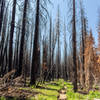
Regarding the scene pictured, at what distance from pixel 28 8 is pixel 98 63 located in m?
17.3

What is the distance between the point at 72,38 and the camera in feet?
28.2

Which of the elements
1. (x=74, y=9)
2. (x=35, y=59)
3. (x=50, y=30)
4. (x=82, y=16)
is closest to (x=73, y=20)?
(x=74, y=9)

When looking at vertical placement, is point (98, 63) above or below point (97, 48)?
below

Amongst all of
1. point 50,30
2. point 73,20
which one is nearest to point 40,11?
point 73,20

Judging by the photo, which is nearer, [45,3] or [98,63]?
[45,3]

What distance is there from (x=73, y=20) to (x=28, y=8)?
451 cm

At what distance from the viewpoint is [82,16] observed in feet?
51.5

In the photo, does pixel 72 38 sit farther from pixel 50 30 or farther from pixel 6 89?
pixel 50 30

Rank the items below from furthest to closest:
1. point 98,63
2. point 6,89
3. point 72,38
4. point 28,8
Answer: point 98,63, point 28,8, point 72,38, point 6,89

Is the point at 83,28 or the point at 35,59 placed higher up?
the point at 83,28

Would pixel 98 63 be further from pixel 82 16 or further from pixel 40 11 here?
pixel 40 11

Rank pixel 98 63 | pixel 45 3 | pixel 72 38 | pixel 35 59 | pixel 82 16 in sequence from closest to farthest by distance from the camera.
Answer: pixel 35 59 < pixel 72 38 < pixel 45 3 < pixel 82 16 < pixel 98 63

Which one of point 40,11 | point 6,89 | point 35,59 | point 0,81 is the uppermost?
point 40,11

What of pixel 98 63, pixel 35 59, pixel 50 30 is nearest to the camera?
pixel 35 59
